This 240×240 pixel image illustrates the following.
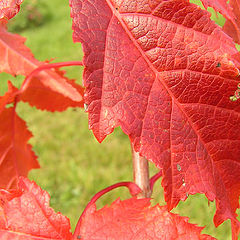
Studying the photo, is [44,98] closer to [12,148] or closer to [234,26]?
[12,148]

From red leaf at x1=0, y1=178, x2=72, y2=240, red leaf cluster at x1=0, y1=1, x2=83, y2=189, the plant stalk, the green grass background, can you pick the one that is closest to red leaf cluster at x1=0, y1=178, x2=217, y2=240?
red leaf at x1=0, y1=178, x2=72, y2=240

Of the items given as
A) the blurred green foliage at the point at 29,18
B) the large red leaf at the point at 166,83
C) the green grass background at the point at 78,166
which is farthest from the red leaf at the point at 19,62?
the blurred green foliage at the point at 29,18

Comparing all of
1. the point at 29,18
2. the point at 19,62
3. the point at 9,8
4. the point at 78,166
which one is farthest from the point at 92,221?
the point at 29,18

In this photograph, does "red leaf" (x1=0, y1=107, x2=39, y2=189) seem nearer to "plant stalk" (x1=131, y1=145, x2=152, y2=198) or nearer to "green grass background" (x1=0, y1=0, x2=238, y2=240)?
"plant stalk" (x1=131, y1=145, x2=152, y2=198)

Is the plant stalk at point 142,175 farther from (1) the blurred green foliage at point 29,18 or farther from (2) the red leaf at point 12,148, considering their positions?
(1) the blurred green foliage at point 29,18

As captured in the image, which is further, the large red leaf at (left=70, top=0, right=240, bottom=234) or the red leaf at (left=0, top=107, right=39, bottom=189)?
the red leaf at (left=0, top=107, right=39, bottom=189)

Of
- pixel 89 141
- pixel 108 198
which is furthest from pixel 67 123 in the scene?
pixel 108 198

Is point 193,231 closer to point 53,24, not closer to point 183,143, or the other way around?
point 183,143
